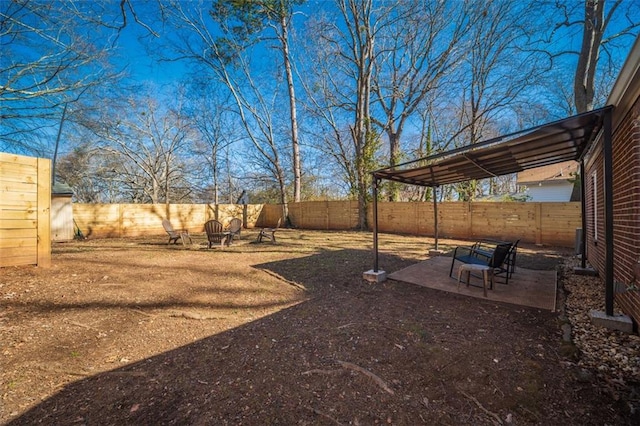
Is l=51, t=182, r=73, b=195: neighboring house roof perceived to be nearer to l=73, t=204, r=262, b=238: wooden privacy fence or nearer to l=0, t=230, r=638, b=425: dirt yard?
l=73, t=204, r=262, b=238: wooden privacy fence

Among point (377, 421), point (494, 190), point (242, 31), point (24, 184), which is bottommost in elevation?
point (377, 421)

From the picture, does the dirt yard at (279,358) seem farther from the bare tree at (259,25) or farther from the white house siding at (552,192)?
the white house siding at (552,192)

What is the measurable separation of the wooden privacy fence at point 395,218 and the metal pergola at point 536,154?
151 inches

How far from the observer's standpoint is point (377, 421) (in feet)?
5.33

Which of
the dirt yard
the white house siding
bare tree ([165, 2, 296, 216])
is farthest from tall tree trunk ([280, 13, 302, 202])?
the white house siding

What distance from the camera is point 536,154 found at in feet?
14.7

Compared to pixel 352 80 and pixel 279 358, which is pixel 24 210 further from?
pixel 352 80

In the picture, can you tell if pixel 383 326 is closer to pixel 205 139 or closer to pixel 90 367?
pixel 90 367

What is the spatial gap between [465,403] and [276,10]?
15.4m

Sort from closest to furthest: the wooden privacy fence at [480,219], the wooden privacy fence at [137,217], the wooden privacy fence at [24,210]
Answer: the wooden privacy fence at [24,210], the wooden privacy fence at [480,219], the wooden privacy fence at [137,217]

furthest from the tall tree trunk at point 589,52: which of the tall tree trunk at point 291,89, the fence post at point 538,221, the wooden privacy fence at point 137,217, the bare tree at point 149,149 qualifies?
the bare tree at point 149,149

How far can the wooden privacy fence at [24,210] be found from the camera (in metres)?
4.12

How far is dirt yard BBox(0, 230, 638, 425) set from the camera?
1698mm

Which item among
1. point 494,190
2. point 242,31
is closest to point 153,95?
point 242,31
